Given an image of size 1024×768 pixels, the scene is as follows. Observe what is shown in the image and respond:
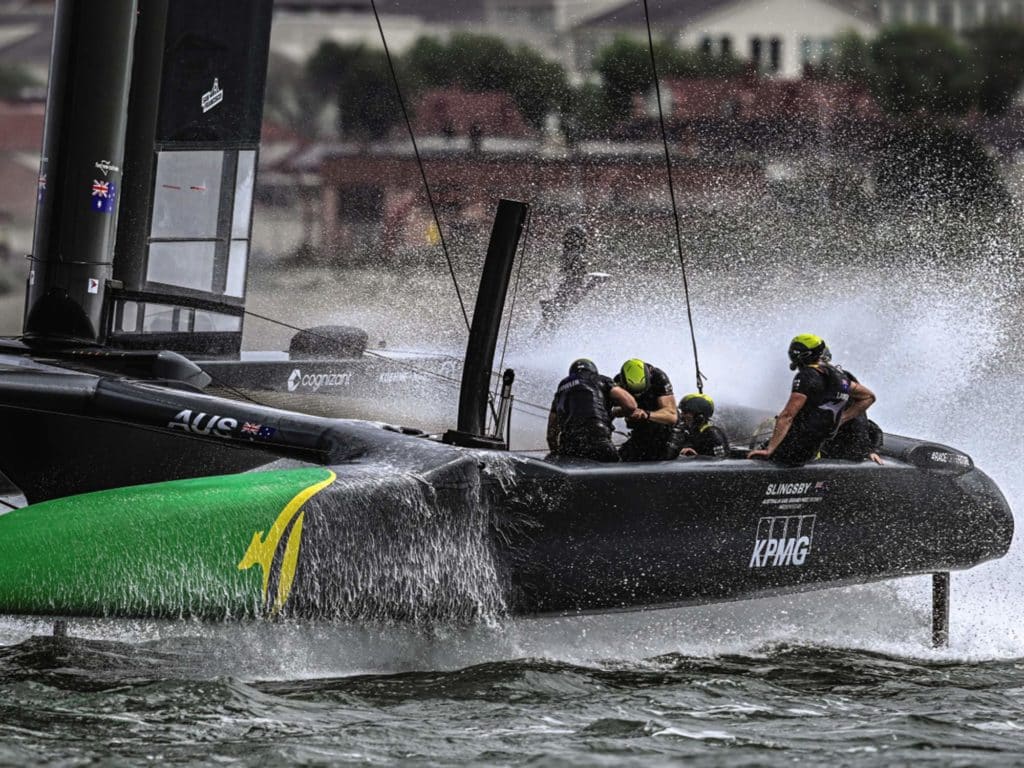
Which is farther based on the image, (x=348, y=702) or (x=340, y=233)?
(x=340, y=233)

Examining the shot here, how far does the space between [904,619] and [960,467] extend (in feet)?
2.29

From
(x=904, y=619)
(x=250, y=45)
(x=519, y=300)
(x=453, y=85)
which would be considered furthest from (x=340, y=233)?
(x=904, y=619)

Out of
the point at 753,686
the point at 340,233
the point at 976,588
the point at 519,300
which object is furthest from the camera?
the point at 340,233

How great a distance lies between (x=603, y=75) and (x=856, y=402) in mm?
13790

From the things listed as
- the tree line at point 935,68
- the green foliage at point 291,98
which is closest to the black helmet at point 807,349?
the tree line at point 935,68

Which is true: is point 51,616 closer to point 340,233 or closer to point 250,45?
point 250,45

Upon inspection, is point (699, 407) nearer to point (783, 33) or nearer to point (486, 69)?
Answer: point (783, 33)

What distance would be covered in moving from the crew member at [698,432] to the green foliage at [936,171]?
11.0 meters

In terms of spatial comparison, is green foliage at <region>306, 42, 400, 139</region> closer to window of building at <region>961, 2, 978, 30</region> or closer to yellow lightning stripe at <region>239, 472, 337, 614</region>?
window of building at <region>961, 2, 978, 30</region>

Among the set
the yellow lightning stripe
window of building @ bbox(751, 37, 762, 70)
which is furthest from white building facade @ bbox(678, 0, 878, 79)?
the yellow lightning stripe

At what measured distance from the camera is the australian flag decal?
748cm

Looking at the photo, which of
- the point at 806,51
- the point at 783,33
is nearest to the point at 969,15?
the point at 806,51

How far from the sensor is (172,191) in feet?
26.5

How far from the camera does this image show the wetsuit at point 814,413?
659 centimetres
